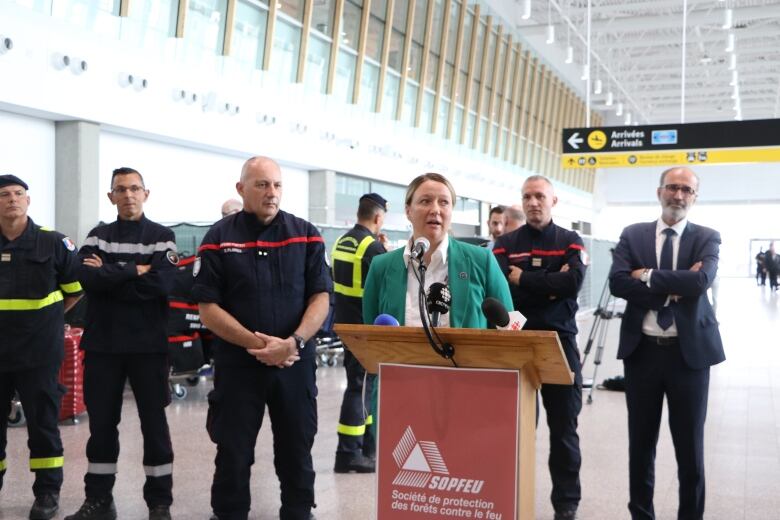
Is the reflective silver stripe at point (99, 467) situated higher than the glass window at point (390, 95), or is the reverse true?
the glass window at point (390, 95)

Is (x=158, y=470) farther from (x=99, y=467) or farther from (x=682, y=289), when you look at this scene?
(x=682, y=289)

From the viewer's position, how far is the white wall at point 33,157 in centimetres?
990

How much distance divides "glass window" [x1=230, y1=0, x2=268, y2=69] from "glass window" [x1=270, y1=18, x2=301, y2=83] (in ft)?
1.36

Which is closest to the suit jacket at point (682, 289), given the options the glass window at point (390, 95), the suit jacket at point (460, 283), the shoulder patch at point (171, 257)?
the suit jacket at point (460, 283)

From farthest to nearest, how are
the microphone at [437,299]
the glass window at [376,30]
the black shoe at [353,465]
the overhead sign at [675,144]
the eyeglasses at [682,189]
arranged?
the glass window at [376,30] → the overhead sign at [675,144] → the black shoe at [353,465] → the eyeglasses at [682,189] → the microphone at [437,299]

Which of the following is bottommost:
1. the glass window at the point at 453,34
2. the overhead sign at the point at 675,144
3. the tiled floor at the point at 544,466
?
the tiled floor at the point at 544,466

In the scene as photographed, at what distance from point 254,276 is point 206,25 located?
1022cm

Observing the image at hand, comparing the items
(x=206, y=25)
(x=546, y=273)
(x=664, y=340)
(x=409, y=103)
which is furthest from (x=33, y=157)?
(x=409, y=103)

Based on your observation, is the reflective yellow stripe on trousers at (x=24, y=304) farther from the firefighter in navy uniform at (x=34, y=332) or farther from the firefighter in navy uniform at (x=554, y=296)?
the firefighter in navy uniform at (x=554, y=296)

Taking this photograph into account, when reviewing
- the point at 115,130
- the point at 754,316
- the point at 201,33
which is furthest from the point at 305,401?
the point at 754,316

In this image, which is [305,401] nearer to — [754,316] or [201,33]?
[201,33]

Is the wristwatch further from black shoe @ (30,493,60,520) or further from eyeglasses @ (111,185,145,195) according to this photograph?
black shoe @ (30,493,60,520)

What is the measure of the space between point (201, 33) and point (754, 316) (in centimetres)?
1500

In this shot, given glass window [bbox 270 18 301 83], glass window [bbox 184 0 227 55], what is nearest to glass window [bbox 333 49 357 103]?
glass window [bbox 270 18 301 83]
